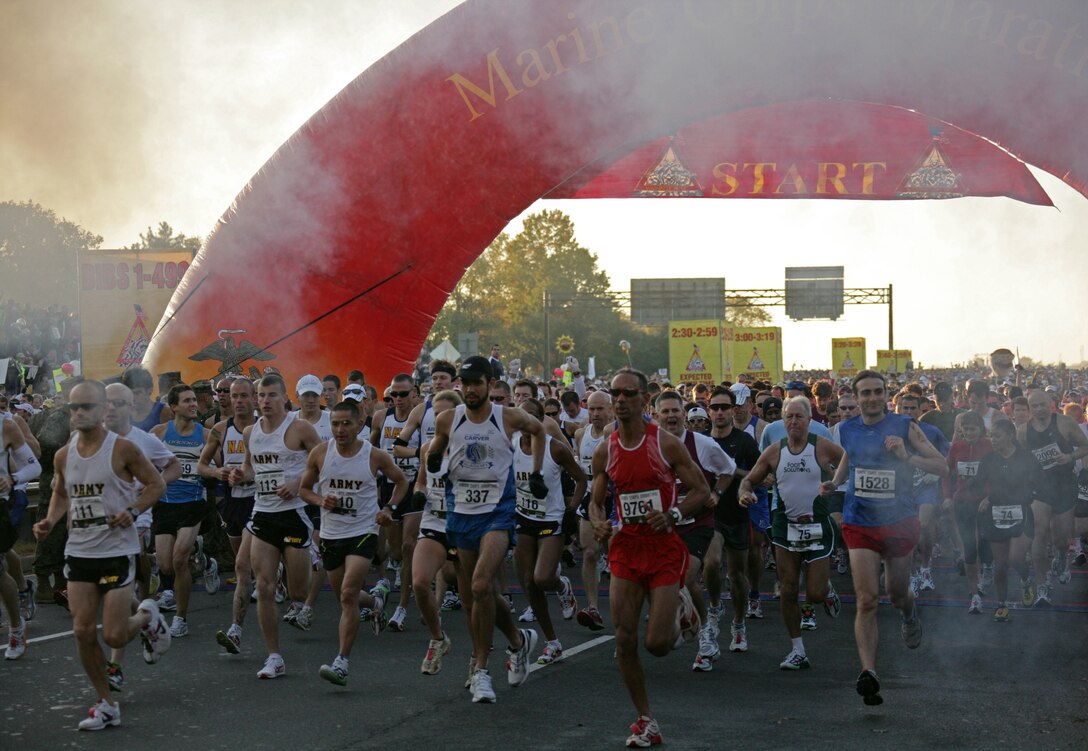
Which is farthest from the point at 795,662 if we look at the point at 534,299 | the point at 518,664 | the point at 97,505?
the point at 534,299

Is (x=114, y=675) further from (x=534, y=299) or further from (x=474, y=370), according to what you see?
(x=534, y=299)

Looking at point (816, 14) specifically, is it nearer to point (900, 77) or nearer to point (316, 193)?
point (900, 77)

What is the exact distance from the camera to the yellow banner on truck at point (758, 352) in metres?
31.9

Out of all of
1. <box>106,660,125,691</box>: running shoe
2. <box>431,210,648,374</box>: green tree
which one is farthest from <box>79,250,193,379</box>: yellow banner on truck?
<box>431,210,648,374</box>: green tree

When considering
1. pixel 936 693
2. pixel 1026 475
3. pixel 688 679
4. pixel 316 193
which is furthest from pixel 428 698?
pixel 316 193

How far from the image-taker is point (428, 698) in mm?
7453

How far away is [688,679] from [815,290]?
49053 millimetres

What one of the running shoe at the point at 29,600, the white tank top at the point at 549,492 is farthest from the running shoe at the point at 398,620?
the running shoe at the point at 29,600

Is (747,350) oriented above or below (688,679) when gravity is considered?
above

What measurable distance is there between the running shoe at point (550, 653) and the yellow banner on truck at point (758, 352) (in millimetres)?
23564

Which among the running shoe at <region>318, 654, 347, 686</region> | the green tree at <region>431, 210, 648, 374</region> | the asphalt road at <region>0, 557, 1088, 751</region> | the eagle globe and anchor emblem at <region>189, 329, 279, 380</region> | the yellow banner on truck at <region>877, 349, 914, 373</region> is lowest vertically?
the asphalt road at <region>0, 557, 1088, 751</region>

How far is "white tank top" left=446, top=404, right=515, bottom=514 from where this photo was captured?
7840mm

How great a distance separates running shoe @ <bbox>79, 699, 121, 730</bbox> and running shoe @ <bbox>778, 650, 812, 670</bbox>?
3.92 meters

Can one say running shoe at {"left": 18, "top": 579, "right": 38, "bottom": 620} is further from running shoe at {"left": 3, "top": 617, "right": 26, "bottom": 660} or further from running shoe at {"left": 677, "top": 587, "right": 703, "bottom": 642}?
running shoe at {"left": 677, "top": 587, "right": 703, "bottom": 642}
